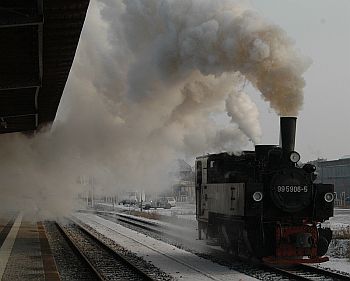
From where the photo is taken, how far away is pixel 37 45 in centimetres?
1127

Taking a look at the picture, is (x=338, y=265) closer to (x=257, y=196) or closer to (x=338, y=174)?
(x=257, y=196)

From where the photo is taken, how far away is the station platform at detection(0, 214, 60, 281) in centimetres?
1146

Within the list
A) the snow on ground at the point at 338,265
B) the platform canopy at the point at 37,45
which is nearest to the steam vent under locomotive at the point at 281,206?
the snow on ground at the point at 338,265

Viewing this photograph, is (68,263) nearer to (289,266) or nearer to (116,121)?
(289,266)

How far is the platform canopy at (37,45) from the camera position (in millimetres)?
9156

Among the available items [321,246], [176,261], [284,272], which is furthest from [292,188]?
[176,261]

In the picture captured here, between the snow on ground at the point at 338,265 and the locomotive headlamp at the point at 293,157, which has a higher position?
the locomotive headlamp at the point at 293,157

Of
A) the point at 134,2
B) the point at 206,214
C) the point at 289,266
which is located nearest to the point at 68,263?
the point at 206,214

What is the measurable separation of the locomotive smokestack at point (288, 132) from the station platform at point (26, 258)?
5.74 m

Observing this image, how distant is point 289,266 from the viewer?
43.5 feet

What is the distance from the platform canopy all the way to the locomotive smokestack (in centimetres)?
497

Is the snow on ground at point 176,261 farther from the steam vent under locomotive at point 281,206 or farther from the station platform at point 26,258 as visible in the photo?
the station platform at point 26,258

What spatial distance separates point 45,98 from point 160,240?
6.66 m

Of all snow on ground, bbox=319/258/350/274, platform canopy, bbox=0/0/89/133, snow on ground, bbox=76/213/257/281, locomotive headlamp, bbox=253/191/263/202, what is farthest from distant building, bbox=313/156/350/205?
locomotive headlamp, bbox=253/191/263/202
